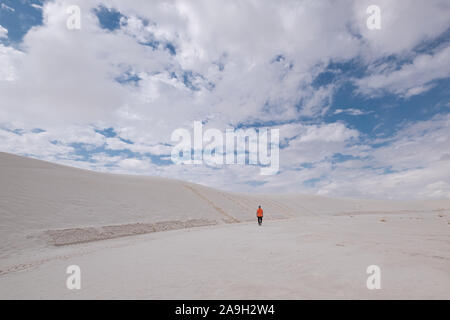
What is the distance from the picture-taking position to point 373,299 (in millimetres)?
3850

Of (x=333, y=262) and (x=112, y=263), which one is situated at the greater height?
(x=333, y=262)

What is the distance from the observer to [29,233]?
49.8 ft
